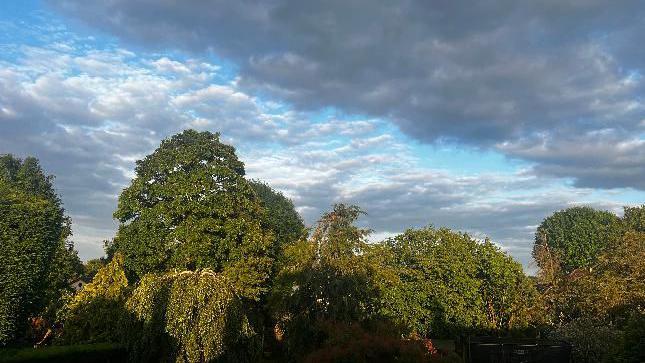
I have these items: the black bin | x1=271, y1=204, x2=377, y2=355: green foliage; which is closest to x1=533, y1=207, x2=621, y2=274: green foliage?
the black bin

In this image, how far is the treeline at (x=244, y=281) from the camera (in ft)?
65.9

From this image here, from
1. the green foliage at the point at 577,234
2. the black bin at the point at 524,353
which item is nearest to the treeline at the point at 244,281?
the black bin at the point at 524,353

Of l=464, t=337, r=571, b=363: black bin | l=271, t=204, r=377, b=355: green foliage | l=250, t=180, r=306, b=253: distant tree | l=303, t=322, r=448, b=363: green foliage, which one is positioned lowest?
l=464, t=337, r=571, b=363: black bin

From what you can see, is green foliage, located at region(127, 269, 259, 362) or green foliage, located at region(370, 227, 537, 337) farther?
green foliage, located at region(370, 227, 537, 337)

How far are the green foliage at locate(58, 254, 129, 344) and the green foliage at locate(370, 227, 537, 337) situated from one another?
49.5 feet

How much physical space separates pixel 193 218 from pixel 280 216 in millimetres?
16163

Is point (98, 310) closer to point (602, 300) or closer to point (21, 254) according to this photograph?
point (21, 254)

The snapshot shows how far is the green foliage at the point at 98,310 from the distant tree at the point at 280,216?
36.3 feet

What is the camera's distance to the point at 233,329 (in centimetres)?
2022

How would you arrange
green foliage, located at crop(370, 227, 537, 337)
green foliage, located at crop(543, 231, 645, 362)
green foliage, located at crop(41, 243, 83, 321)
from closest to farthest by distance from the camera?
Answer: green foliage, located at crop(543, 231, 645, 362) < green foliage, located at crop(370, 227, 537, 337) < green foliage, located at crop(41, 243, 83, 321)

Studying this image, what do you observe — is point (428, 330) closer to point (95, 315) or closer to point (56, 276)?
point (95, 315)

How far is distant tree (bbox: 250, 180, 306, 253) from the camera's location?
39406 mm

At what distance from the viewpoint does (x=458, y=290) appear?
31484 mm

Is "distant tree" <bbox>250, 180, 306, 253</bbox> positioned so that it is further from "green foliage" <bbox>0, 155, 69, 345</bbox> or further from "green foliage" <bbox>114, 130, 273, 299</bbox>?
"green foliage" <bbox>0, 155, 69, 345</bbox>
